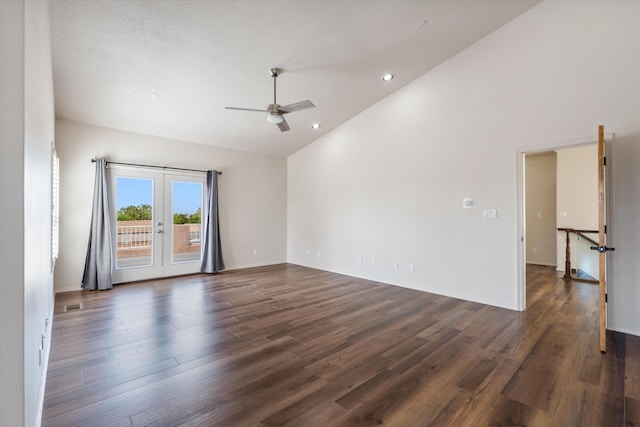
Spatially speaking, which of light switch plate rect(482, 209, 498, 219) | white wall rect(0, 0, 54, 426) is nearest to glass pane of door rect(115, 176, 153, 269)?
white wall rect(0, 0, 54, 426)

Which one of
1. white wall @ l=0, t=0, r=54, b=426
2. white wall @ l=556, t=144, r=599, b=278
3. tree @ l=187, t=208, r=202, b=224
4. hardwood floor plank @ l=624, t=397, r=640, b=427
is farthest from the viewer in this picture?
tree @ l=187, t=208, r=202, b=224

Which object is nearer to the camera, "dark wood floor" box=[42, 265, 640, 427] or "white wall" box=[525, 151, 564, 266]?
"dark wood floor" box=[42, 265, 640, 427]

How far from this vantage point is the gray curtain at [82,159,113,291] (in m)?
5.14

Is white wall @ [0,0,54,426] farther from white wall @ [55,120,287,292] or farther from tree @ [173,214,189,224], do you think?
tree @ [173,214,189,224]

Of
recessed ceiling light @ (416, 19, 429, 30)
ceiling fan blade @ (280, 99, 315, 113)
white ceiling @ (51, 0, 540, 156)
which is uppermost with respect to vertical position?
recessed ceiling light @ (416, 19, 429, 30)

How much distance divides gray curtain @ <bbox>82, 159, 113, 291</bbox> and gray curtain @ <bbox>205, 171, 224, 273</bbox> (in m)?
1.84

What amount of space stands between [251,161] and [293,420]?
6.47 meters

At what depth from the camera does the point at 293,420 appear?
1.90 m

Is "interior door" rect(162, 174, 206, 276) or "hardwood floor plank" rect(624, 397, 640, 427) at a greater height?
"interior door" rect(162, 174, 206, 276)

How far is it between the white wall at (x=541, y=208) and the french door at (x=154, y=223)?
8.67 m

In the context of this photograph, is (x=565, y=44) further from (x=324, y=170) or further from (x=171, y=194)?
(x=171, y=194)

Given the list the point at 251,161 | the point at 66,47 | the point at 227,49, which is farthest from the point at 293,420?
the point at 251,161

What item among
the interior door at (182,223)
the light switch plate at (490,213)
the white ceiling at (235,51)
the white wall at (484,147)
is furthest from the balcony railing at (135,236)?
the light switch plate at (490,213)

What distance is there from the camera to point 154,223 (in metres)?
6.00
